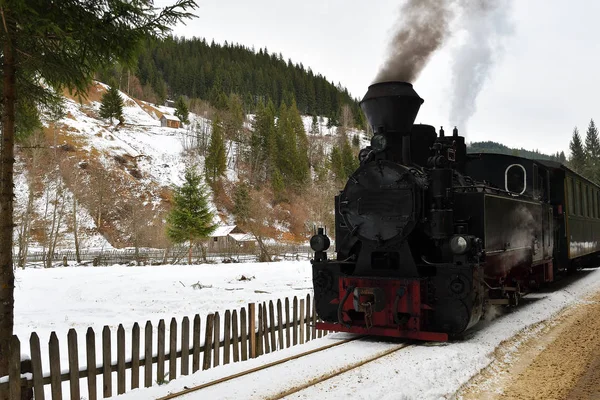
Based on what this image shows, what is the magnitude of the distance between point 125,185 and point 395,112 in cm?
5224

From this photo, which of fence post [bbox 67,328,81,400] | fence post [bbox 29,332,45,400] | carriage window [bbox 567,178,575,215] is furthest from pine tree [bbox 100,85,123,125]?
fence post [bbox 29,332,45,400]

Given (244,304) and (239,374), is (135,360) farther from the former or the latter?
(244,304)

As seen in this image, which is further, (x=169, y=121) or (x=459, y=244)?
(x=169, y=121)

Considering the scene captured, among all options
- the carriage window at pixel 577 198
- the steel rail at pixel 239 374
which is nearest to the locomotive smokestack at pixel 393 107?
the steel rail at pixel 239 374

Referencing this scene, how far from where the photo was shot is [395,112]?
7957 mm

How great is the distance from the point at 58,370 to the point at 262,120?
68.5m

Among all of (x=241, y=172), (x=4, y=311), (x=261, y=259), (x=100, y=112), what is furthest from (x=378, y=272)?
(x=100, y=112)

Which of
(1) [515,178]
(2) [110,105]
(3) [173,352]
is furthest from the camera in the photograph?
(2) [110,105]

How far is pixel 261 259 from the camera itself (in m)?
29.0

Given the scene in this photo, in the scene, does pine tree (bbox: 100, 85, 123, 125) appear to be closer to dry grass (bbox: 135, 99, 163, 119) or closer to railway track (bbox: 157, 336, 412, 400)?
dry grass (bbox: 135, 99, 163, 119)

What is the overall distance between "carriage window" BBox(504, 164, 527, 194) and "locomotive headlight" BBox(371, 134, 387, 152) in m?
3.98

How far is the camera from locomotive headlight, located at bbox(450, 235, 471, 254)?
21.9 feet

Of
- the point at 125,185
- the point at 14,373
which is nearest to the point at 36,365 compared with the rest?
the point at 14,373

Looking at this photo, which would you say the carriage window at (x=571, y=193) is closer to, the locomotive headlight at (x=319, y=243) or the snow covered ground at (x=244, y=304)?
the snow covered ground at (x=244, y=304)
